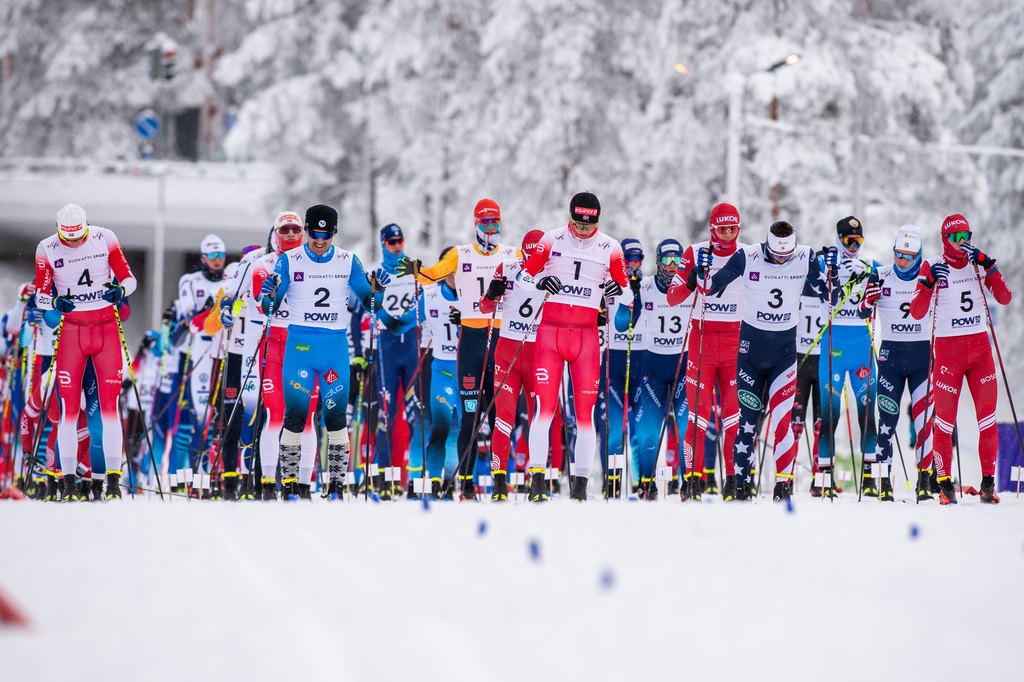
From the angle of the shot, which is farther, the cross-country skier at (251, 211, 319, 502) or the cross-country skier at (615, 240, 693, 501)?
the cross-country skier at (615, 240, 693, 501)

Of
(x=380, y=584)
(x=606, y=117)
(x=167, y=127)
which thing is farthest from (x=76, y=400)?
(x=167, y=127)

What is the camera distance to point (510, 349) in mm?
9844

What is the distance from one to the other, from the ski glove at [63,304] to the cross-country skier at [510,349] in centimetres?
306

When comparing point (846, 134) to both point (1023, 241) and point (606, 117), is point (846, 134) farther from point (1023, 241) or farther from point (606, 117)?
point (1023, 241)

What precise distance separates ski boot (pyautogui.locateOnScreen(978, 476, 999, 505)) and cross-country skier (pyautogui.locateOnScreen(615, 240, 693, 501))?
8.03 feet

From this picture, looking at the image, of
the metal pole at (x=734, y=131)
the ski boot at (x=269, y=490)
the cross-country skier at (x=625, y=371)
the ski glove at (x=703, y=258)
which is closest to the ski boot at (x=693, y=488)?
the cross-country skier at (x=625, y=371)

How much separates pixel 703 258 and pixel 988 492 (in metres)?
2.75

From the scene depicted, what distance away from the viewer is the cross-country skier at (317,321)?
921cm

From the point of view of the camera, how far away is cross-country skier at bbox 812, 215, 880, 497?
34.8 feet

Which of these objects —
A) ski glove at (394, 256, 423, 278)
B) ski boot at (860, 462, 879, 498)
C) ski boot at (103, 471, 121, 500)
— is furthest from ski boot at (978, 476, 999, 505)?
ski boot at (103, 471, 121, 500)

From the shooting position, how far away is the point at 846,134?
2367 cm

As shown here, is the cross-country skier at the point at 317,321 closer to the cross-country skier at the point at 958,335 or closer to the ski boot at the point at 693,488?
the ski boot at the point at 693,488

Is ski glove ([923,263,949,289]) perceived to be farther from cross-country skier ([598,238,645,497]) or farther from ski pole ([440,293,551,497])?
ski pole ([440,293,551,497])

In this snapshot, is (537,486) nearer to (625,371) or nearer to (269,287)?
(269,287)
